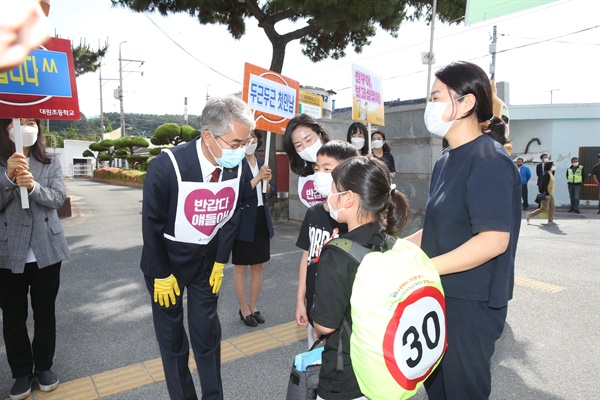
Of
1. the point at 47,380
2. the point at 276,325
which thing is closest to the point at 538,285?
the point at 276,325

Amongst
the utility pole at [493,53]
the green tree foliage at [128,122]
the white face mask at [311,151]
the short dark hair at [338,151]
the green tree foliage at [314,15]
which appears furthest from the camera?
the green tree foliage at [128,122]

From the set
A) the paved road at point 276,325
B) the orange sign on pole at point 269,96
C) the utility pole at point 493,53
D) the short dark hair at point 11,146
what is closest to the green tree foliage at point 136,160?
the utility pole at point 493,53

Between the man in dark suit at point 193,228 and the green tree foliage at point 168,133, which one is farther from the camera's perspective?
the green tree foliage at point 168,133

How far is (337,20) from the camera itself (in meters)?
9.05

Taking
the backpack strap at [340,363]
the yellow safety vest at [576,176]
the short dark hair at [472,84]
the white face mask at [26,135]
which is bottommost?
the backpack strap at [340,363]

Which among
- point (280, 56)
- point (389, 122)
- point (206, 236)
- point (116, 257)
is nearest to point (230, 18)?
point (280, 56)

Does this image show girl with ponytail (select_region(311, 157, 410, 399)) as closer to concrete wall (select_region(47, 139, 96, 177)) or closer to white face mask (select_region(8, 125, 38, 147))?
white face mask (select_region(8, 125, 38, 147))

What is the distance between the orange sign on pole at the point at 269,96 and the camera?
443 cm

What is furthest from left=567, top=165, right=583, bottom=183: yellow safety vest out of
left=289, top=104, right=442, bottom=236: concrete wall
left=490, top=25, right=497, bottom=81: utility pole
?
left=490, top=25, right=497, bottom=81: utility pole

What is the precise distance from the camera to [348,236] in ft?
Result: 5.38

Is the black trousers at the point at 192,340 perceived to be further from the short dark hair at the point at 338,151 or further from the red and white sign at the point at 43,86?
the red and white sign at the point at 43,86

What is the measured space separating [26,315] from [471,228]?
288 cm

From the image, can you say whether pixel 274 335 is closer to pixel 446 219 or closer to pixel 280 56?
pixel 446 219

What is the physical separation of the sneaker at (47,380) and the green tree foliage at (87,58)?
13589 mm
